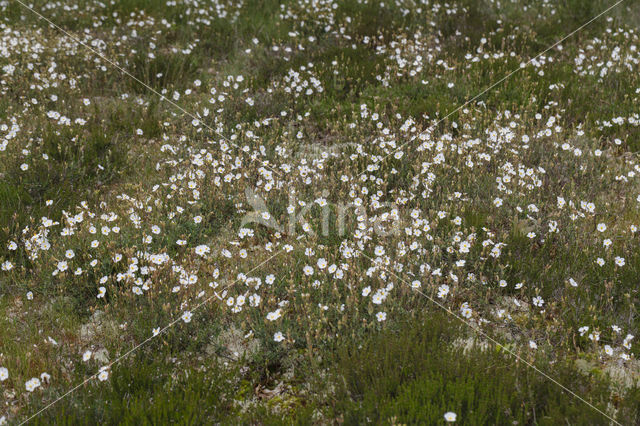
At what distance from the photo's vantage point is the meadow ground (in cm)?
312

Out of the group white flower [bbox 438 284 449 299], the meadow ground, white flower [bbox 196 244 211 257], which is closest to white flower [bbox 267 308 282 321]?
the meadow ground

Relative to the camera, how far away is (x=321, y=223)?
458cm

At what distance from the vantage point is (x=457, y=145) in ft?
17.5

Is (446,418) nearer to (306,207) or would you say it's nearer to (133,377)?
(133,377)

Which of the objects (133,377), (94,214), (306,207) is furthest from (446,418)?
(94,214)

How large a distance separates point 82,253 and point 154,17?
535 centimetres

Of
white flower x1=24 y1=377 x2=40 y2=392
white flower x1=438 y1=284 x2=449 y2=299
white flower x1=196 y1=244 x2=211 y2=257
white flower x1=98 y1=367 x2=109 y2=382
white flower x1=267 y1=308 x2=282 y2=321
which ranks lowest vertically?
white flower x1=24 y1=377 x2=40 y2=392

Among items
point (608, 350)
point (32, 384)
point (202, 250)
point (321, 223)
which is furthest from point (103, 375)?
point (608, 350)

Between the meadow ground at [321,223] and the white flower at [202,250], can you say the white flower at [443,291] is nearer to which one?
the meadow ground at [321,223]

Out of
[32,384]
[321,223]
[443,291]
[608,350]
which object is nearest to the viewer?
[32,384]

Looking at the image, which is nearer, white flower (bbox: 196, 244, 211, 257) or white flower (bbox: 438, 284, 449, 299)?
white flower (bbox: 438, 284, 449, 299)

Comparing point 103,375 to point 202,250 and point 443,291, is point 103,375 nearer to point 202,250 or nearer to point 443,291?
point 202,250

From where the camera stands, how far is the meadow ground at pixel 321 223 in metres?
3.12

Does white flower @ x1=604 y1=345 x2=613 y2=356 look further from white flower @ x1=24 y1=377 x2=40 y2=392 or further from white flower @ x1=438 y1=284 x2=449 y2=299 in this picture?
white flower @ x1=24 y1=377 x2=40 y2=392
